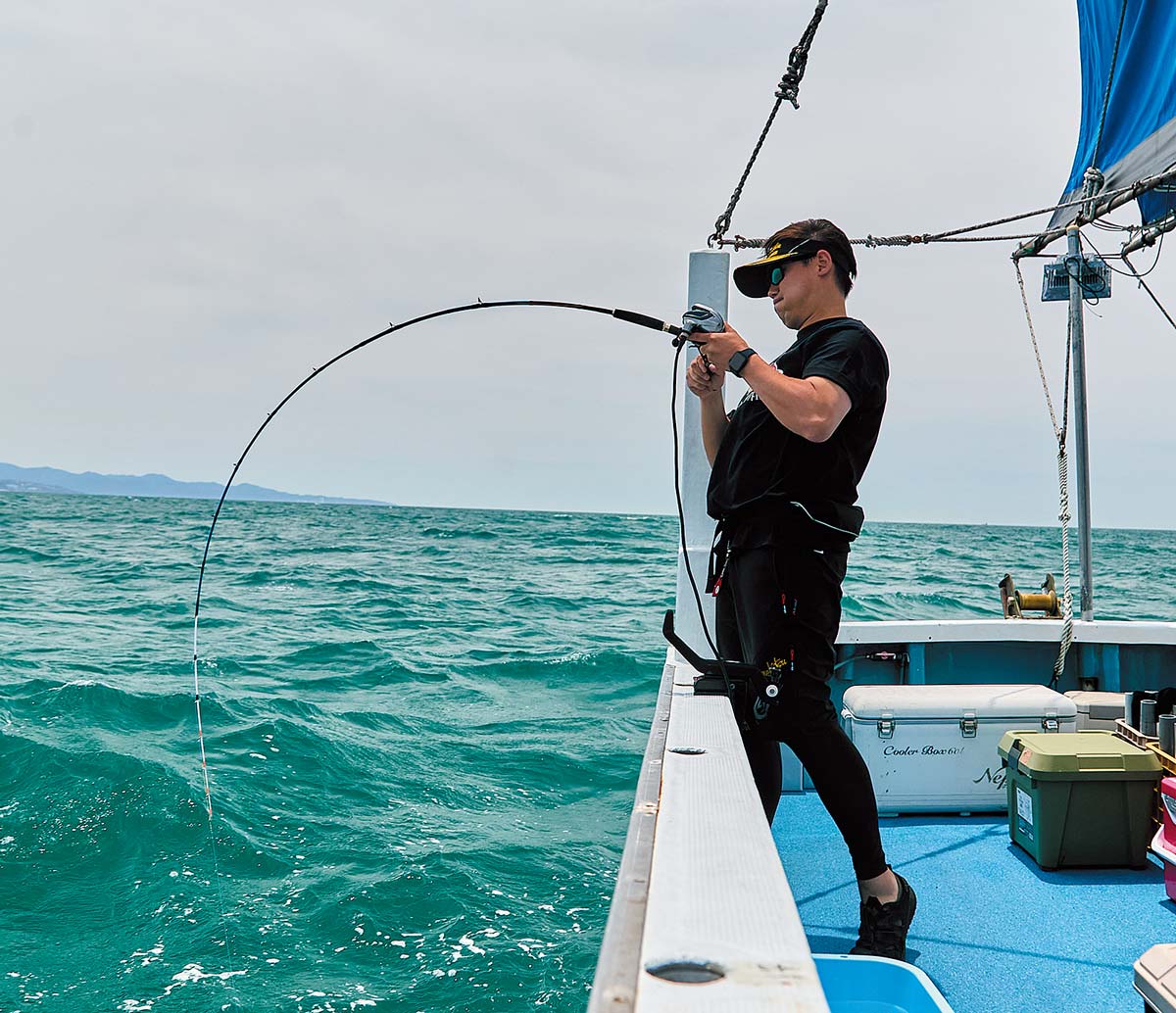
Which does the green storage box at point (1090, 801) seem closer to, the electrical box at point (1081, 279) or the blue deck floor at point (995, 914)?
the blue deck floor at point (995, 914)

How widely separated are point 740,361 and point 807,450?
0.32 metres

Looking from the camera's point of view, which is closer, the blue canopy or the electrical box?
the blue canopy

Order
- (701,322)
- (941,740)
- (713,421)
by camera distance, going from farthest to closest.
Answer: (941,740) < (713,421) < (701,322)

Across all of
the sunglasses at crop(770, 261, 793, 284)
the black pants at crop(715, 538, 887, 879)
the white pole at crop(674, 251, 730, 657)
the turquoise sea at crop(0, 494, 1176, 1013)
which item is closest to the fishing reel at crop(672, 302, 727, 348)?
the sunglasses at crop(770, 261, 793, 284)

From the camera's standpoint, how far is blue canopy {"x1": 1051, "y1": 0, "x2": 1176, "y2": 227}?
11.6 ft

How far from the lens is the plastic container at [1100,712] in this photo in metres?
3.62

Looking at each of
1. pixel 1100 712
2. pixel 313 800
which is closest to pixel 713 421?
pixel 1100 712

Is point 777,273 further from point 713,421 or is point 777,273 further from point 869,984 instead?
point 869,984

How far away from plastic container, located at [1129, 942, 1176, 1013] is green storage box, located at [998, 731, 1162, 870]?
3.87 ft

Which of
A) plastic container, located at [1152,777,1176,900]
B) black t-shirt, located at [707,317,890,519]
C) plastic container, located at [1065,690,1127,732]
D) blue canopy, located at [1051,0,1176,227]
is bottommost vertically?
plastic container, located at [1152,777,1176,900]

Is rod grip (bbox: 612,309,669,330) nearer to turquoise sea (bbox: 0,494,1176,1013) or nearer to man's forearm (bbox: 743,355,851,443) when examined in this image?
man's forearm (bbox: 743,355,851,443)

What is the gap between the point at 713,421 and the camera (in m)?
2.33

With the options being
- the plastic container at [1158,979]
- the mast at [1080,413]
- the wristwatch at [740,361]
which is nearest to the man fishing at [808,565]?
the wristwatch at [740,361]

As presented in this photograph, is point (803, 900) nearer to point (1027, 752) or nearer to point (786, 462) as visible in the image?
point (1027, 752)
